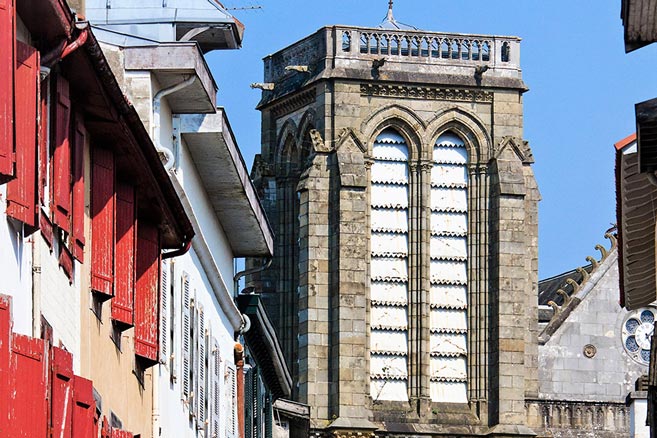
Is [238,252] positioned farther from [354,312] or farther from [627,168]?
[354,312]

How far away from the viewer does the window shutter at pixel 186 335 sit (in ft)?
86.5

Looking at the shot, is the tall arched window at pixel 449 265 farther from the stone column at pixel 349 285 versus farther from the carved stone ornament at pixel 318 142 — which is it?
the carved stone ornament at pixel 318 142

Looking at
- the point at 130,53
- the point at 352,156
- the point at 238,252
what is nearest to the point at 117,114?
the point at 130,53

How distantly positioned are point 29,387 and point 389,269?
5631cm

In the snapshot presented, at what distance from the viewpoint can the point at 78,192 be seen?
18.5m

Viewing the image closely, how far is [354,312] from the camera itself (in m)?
70.6

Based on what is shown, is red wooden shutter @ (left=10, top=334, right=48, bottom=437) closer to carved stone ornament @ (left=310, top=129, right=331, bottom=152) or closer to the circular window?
carved stone ornament @ (left=310, top=129, right=331, bottom=152)

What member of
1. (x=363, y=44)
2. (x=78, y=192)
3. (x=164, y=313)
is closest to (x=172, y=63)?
(x=164, y=313)

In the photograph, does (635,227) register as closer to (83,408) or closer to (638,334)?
(83,408)

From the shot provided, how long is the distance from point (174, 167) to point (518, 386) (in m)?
46.8

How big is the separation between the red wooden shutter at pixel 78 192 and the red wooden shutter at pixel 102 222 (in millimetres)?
706

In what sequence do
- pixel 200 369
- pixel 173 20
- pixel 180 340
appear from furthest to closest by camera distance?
pixel 200 369 → pixel 173 20 → pixel 180 340

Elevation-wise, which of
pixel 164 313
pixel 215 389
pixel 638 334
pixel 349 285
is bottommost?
pixel 215 389

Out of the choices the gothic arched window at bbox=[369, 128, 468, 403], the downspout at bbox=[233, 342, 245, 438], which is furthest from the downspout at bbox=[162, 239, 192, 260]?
the gothic arched window at bbox=[369, 128, 468, 403]
